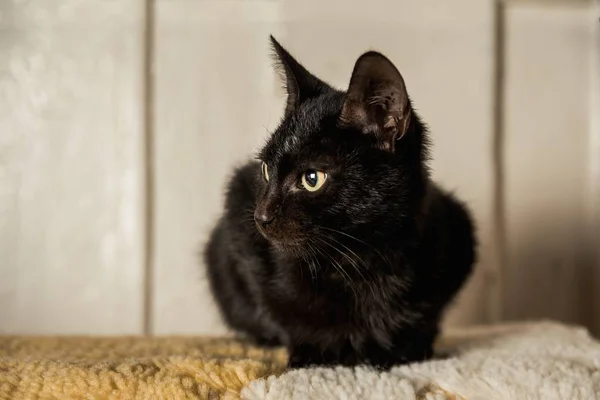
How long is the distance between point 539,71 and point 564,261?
0.48 meters

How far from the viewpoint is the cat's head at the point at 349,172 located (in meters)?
0.75

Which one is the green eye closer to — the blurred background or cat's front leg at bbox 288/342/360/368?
cat's front leg at bbox 288/342/360/368

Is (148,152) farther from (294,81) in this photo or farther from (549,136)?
(549,136)

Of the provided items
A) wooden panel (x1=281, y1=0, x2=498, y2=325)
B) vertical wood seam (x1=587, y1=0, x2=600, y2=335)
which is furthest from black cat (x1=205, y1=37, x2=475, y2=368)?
vertical wood seam (x1=587, y1=0, x2=600, y2=335)

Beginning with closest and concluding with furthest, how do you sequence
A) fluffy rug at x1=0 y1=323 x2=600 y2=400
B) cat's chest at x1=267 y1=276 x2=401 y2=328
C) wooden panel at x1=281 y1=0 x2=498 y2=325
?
fluffy rug at x1=0 y1=323 x2=600 y2=400, cat's chest at x1=267 y1=276 x2=401 y2=328, wooden panel at x1=281 y1=0 x2=498 y2=325

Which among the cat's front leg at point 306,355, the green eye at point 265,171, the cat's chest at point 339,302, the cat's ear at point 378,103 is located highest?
the cat's ear at point 378,103

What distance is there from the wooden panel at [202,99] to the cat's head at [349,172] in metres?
0.65

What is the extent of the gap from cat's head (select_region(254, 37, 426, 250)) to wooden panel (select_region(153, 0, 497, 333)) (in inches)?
25.6

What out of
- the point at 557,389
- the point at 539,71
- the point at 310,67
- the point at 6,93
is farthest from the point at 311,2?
the point at 557,389

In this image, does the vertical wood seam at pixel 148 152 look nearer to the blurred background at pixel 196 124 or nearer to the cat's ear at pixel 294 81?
the blurred background at pixel 196 124

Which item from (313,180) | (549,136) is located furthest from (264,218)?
(549,136)

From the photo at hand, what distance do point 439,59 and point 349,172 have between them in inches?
30.8

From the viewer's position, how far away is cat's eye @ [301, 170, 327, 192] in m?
0.76

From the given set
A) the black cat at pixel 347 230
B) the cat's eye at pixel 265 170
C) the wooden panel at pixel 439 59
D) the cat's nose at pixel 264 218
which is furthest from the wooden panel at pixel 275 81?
the cat's nose at pixel 264 218
